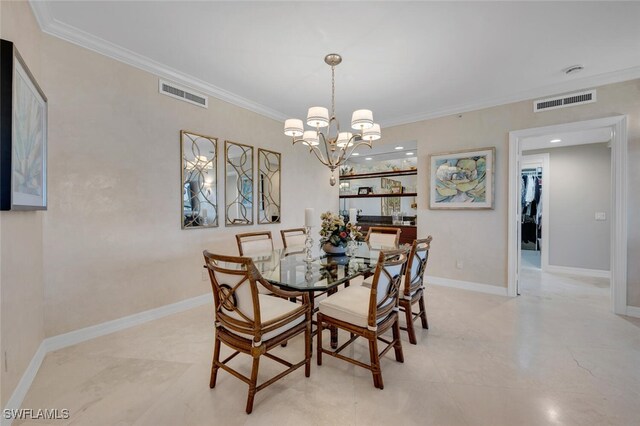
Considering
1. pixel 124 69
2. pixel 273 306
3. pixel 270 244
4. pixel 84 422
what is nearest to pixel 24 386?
pixel 84 422

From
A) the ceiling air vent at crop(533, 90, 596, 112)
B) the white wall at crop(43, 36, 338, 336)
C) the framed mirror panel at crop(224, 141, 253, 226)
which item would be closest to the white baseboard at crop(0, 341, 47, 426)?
the white wall at crop(43, 36, 338, 336)

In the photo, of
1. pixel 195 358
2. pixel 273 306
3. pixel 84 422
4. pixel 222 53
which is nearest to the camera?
pixel 84 422

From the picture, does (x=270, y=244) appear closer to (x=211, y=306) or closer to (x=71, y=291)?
(x=211, y=306)

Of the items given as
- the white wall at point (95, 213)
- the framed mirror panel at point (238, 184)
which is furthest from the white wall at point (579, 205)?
the white wall at point (95, 213)

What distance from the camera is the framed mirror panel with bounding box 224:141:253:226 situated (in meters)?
3.67

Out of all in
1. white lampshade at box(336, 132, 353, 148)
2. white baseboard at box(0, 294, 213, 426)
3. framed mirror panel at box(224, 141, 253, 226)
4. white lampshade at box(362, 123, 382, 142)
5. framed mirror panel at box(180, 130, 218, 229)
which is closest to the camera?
white baseboard at box(0, 294, 213, 426)

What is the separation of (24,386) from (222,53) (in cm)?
306

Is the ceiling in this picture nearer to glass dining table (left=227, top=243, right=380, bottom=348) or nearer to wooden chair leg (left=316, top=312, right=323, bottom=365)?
glass dining table (left=227, top=243, right=380, bottom=348)

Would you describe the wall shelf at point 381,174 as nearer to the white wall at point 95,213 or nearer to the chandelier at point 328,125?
the chandelier at point 328,125

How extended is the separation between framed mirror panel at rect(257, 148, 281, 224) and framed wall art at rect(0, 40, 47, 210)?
2397 millimetres

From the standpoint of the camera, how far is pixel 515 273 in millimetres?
3725

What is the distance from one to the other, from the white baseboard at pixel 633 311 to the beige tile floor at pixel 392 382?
0.52 metres

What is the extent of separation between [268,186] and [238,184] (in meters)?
0.58

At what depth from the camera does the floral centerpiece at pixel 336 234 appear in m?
2.77
